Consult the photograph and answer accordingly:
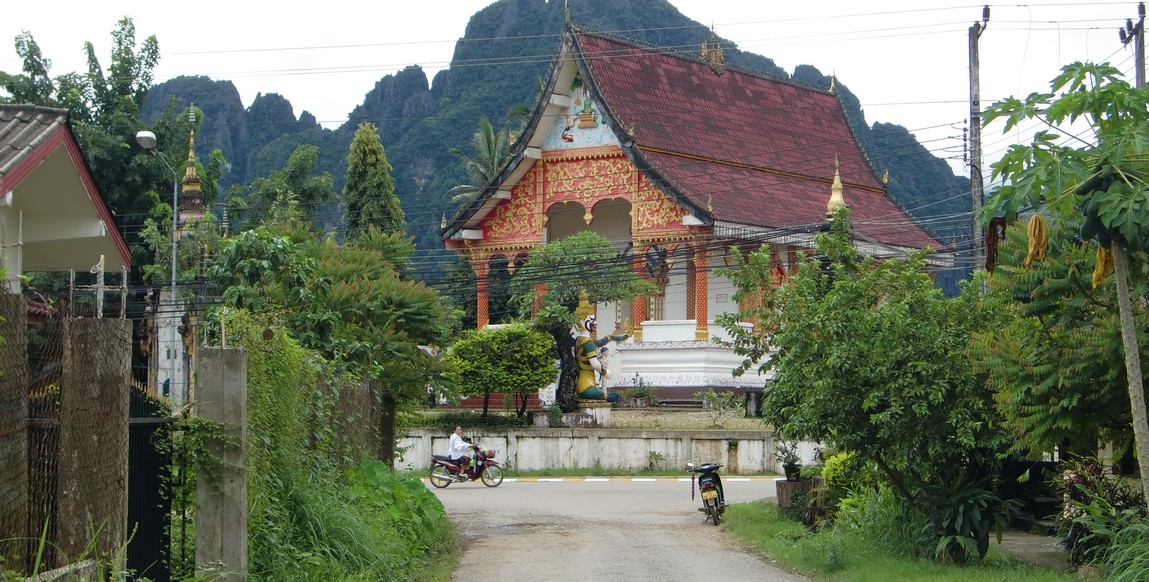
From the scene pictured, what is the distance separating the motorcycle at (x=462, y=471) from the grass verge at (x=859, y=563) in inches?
392

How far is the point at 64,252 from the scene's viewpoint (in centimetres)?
1319

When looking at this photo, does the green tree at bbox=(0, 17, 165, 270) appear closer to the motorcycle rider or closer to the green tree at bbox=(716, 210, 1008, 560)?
the motorcycle rider

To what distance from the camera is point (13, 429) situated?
6.81 m

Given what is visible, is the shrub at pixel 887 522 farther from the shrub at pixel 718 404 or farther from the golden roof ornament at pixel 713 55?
the golden roof ornament at pixel 713 55

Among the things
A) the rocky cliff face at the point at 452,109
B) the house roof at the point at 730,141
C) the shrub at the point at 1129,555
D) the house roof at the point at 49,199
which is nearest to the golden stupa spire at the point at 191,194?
the house roof at the point at 730,141

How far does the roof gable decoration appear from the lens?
38.6 meters

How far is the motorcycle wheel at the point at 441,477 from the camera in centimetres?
2664

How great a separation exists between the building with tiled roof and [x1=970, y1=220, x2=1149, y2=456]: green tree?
22.7m

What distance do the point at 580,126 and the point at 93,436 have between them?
32053mm

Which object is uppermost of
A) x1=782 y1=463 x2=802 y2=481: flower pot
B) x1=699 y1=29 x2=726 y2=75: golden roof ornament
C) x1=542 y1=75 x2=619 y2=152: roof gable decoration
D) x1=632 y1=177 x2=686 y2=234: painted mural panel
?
x1=699 y1=29 x2=726 y2=75: golden roof ornament

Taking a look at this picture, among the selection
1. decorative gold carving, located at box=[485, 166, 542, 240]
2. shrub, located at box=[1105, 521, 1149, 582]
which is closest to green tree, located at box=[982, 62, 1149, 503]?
shrub, located at box=[1105, 521, 1149, 582]

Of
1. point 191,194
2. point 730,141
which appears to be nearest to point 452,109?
point 191,194

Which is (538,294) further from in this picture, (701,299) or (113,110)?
(113,110)

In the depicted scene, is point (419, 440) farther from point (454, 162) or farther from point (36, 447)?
point (454, 162)
